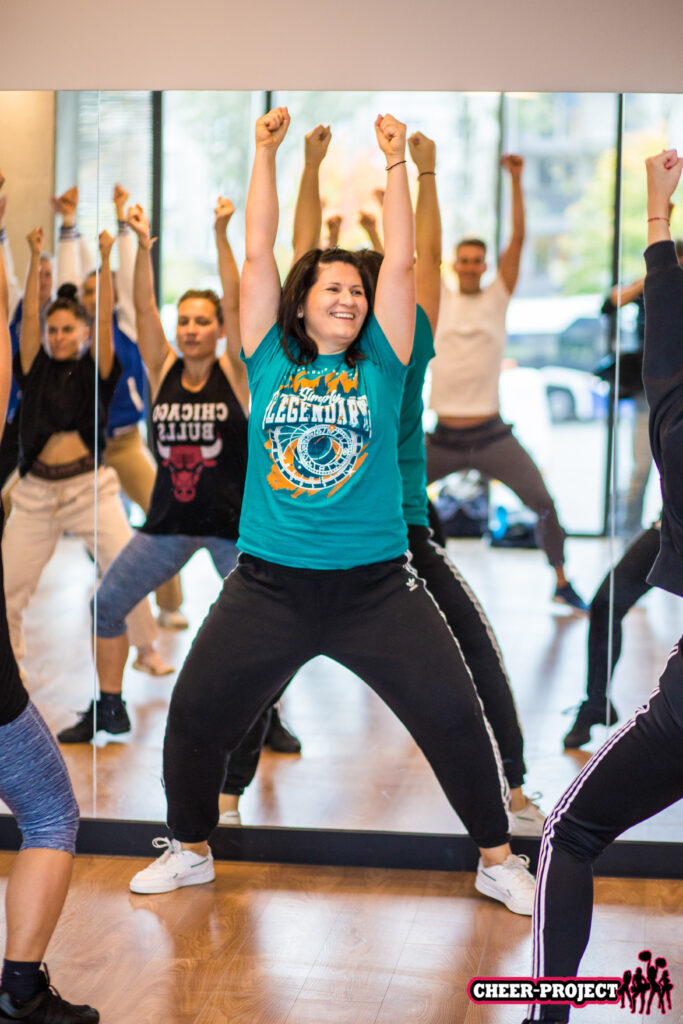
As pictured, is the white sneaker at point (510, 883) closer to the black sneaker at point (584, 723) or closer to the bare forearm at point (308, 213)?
the black sneaker at point (584, 723)

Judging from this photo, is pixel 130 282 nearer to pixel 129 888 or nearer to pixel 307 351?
pixel 307 351

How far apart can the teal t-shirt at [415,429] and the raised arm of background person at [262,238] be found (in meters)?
0.39

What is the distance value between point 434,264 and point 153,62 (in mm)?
901

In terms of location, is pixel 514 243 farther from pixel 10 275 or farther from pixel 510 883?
pixel 510 883

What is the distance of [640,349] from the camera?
3.17 metres

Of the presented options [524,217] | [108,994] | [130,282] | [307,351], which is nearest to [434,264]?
[524,217]

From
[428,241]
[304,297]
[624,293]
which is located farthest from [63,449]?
[624,293]

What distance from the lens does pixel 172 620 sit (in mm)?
3361

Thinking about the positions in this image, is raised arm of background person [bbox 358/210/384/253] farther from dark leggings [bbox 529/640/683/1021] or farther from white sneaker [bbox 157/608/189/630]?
dark leggings [bbox 529/640/683/1021]

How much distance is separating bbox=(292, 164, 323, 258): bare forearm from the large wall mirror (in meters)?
0.03

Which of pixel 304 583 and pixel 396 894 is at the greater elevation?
pixel 304 583

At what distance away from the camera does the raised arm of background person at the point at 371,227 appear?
322 centimetres

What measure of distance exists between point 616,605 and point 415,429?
0.78m

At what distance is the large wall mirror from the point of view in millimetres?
3105
